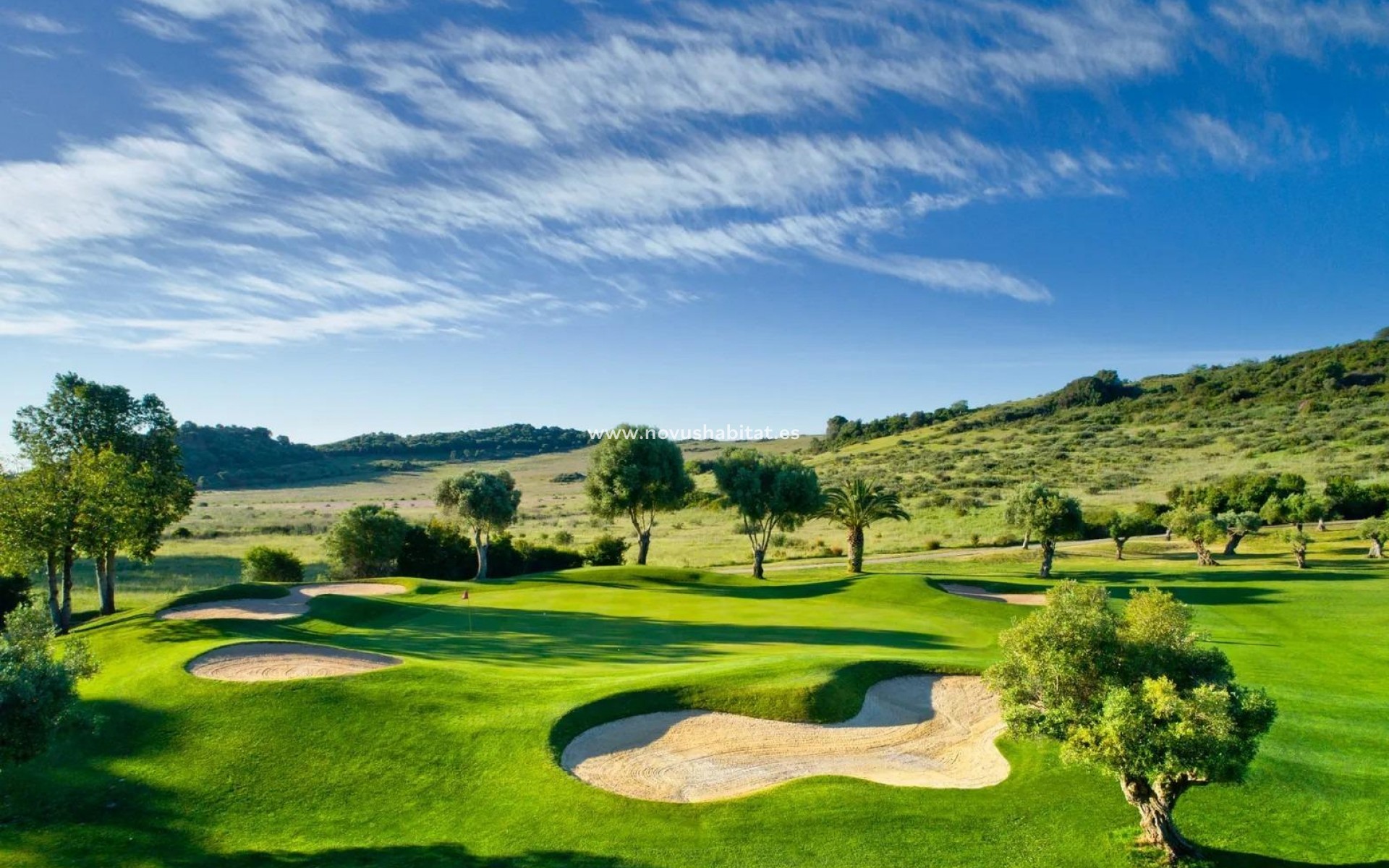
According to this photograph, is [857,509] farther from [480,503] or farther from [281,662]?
[281,662]

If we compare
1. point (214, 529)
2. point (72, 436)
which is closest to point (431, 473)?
point (214, 529)

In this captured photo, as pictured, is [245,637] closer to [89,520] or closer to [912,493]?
[89,520]

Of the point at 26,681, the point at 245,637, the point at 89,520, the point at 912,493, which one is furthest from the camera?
the point at 912,493

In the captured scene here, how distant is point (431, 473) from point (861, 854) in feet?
572

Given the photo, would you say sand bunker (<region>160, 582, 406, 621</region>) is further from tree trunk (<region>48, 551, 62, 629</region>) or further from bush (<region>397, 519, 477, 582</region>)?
bush (<region>397, 519, 477, 582</region>)

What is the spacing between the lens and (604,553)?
5606 centimetres

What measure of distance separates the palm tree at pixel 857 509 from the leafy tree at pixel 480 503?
21005mm

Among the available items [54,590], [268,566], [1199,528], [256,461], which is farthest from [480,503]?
[256,461]

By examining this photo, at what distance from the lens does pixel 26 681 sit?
12.8 meters

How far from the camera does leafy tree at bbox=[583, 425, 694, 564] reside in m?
50.3

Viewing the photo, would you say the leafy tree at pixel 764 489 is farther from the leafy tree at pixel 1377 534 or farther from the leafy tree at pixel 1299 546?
the leafy tree at pixel 1377 534

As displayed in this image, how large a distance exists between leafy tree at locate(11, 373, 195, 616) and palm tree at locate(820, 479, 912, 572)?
36735 millimetres

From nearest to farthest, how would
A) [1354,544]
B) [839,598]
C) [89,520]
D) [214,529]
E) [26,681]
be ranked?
[26,681] → [89,520] → [839,598] → [1354,544] → [214,529]

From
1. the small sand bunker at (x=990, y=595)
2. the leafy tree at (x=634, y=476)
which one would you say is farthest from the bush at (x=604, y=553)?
the small sand bunker at (x=990, y=595)
